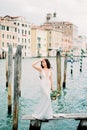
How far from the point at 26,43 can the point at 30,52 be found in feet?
7.27

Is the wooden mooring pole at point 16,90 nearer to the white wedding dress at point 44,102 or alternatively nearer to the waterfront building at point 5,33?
the white wedding dress at point 44,102

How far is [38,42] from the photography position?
82125 mm

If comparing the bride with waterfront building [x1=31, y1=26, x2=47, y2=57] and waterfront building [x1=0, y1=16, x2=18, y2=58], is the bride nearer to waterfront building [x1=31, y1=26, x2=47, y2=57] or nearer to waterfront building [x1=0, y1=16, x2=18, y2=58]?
waterfront building [x1=0, y1=16, x2=18, y2=58]

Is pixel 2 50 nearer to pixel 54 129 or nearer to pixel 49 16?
pixel 49 16

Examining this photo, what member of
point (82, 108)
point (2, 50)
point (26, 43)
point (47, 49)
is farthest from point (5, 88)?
point (47, 49)

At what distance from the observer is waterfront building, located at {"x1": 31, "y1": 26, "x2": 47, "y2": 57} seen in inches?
3152

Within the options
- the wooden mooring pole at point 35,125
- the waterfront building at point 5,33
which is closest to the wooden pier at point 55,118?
the wooden mooring pole at point 35,125

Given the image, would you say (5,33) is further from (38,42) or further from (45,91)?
(45,91)

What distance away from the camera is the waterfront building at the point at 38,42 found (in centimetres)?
8006

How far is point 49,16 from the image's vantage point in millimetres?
109438

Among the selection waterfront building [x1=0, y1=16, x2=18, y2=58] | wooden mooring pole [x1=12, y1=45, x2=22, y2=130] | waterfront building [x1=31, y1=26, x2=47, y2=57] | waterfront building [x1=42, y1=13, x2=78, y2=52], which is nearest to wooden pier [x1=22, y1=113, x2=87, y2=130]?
wooden mooring pole [x1=12, y1=45, x2=22, y2=130]

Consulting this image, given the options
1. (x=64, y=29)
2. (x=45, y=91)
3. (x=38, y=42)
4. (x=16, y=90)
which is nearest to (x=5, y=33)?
(x=38, y=42)

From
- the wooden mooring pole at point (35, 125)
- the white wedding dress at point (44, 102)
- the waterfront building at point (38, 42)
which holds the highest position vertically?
the waterfront building at point (38, 42)

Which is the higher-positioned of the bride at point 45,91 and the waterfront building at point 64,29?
the waterfront building at point 64,29
